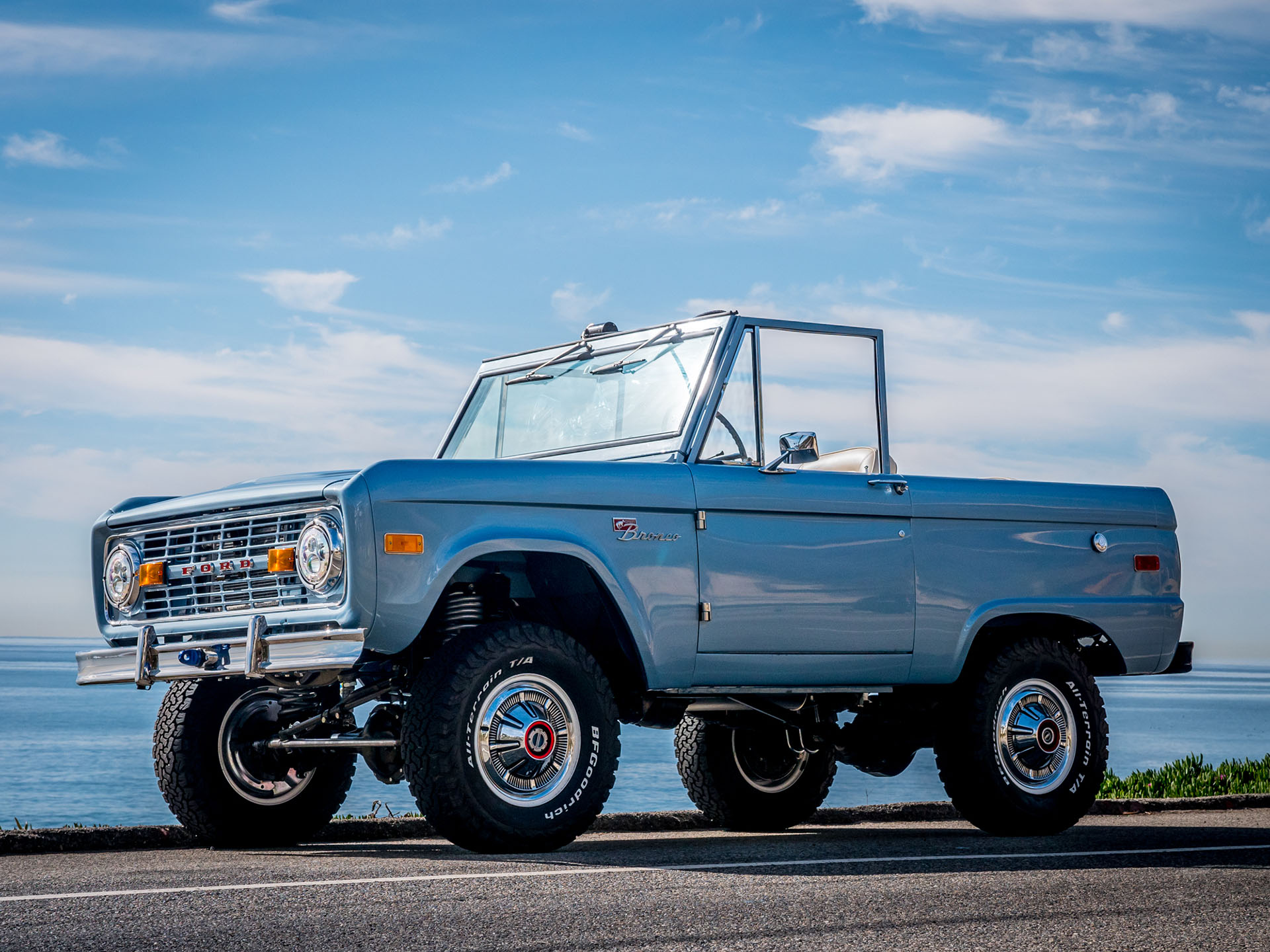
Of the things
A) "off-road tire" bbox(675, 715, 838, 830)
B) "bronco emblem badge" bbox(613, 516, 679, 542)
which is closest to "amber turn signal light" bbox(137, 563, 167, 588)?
"bronco emblem badge" bbox(613, 516, 679, 542)

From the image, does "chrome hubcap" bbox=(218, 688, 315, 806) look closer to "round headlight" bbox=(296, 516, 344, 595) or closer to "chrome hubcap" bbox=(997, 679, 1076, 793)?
"round headlight" bbox=(296, 516, 344, 595)

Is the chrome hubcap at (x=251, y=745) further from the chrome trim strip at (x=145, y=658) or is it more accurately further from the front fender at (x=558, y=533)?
the front fender at (x=558, y=533)

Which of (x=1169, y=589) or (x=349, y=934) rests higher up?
(x=1169, y=589)

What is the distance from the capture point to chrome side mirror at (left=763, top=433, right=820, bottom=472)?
791 cm

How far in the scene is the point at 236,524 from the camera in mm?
7363

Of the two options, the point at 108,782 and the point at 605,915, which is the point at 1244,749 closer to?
the point at 108,782

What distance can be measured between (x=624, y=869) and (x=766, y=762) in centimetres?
325

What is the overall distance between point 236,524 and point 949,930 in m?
3.77

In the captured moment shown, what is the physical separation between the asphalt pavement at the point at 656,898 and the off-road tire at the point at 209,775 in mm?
164

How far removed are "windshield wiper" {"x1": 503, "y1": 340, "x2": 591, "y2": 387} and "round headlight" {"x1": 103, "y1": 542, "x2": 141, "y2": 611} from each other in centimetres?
254

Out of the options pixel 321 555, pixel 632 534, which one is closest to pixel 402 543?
pixel 321 555

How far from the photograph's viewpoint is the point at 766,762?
9.66 metres

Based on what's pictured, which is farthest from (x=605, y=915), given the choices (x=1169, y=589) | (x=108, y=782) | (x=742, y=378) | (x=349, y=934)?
(x=108, y=782)

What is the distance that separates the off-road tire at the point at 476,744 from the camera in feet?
22.4
